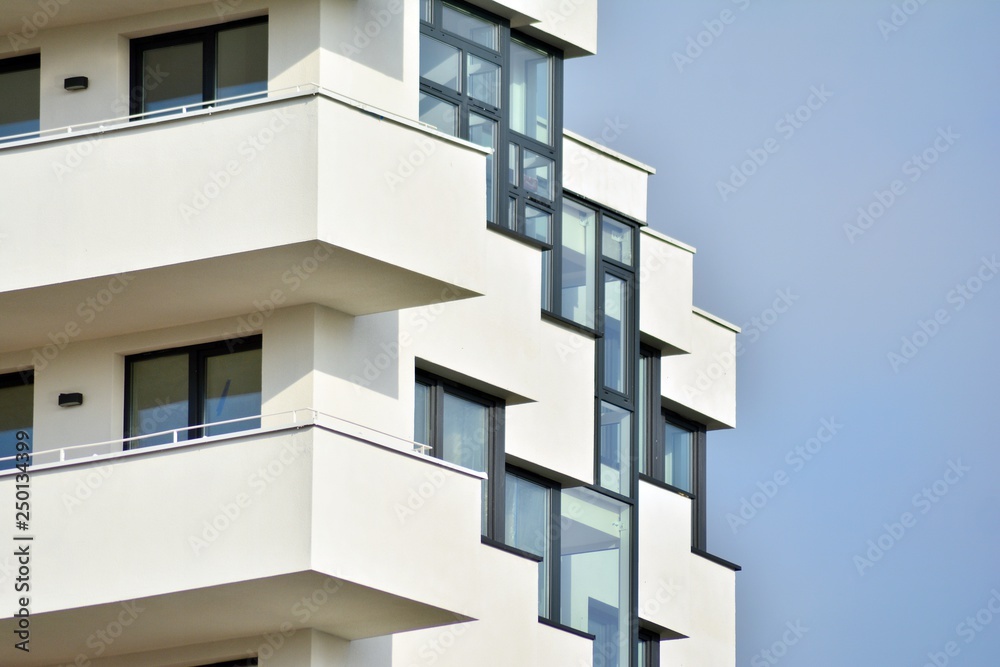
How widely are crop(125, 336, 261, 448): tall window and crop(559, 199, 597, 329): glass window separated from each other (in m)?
6.66

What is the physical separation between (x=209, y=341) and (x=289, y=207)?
7.32ft

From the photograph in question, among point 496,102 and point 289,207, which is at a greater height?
point 496,102

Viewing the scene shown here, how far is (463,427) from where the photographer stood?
28.8m

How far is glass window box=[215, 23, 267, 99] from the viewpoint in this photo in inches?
1074

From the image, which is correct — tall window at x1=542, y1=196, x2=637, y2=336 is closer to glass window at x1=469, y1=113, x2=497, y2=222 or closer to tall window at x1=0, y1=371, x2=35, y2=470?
glass window at x1=469, y1=113, x2=497, y2=222

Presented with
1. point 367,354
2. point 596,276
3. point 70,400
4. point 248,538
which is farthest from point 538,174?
point 248,538

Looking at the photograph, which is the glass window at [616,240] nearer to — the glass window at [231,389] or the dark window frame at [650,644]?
the dark window frame at [650,644]

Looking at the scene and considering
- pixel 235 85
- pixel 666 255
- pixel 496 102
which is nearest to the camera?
pixel 235 85

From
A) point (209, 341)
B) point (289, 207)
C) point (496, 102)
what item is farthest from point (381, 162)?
point (496, 102)

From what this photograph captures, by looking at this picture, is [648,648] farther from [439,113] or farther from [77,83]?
[77,83]

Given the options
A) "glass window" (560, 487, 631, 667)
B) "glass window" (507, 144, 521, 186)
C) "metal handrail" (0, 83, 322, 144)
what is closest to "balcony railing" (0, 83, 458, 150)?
"metal handrail" (0, 83, 322, 144)

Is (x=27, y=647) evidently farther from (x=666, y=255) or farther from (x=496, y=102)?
(x=666, y=255)

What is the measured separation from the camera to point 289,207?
25188 millimetres

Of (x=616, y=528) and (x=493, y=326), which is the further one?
(x=616, y=528)
